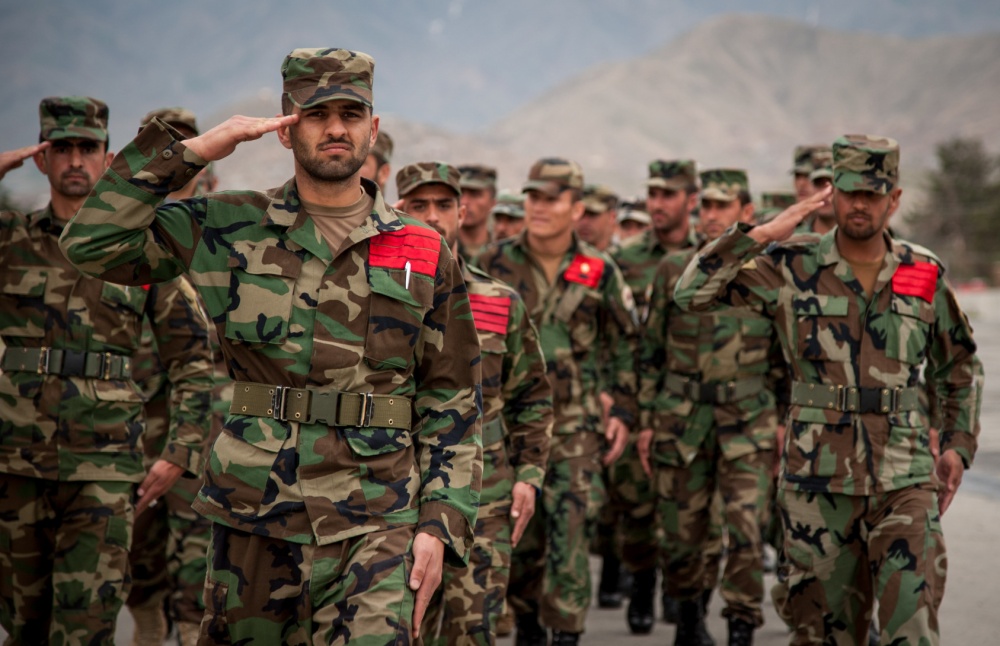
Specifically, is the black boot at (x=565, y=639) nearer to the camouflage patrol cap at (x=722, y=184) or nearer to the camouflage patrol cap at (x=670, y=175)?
the camouflage patrol cap at (x=722, y=184)

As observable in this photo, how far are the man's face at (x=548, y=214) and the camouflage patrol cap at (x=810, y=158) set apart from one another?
3343mm

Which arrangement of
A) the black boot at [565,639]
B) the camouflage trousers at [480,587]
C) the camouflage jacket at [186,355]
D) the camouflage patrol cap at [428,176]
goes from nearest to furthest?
the camouflage trousers at [480,587]
the camouflage jacket at [186,355]
the camouflage patrol cap at [428,176]
the black boot at [565,639]

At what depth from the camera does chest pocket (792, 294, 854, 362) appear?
595cm

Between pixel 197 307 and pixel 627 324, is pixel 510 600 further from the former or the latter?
pixel 197 307

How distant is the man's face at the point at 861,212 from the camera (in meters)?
5.99

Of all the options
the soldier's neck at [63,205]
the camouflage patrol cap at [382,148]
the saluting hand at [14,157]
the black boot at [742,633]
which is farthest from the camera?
the camouflage patrol cap at [382,148]

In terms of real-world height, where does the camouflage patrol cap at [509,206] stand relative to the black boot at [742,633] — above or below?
above

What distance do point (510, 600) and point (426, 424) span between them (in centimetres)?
366

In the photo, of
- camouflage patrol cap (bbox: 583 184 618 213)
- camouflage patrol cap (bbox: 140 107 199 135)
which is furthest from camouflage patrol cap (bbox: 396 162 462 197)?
camouflage patrol cap (bbox: 583 184 618 213)

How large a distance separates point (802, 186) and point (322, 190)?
24.4 feet

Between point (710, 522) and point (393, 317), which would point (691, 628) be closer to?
point (710, 522)

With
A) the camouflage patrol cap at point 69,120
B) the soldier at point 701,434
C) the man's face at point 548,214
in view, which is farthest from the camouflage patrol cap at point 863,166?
the camouflage patrol cap at point 69,120

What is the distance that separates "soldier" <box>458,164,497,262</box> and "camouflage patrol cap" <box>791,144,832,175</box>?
2.75 meters

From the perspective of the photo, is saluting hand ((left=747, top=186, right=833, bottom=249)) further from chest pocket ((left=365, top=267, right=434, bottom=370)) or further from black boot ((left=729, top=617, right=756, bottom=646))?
black boot ((left=729, top=617, right=756, bottom=646))
